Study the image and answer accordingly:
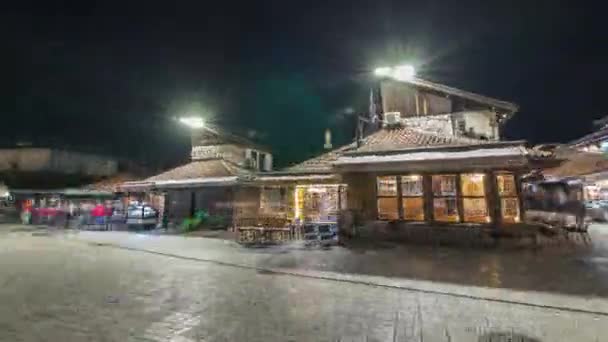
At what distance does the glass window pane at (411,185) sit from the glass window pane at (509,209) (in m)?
2.97

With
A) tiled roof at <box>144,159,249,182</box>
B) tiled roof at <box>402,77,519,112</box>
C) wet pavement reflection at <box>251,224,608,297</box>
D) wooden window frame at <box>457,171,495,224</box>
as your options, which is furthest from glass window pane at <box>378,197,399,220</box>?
tiled roof at <box>144,159,249,182</box>

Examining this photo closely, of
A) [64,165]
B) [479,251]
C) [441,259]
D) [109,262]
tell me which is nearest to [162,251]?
[109,262]

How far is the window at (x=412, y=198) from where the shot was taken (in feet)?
45.4

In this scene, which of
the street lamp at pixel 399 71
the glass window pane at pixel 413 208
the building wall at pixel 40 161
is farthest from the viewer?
the building wall at pixel 40 161

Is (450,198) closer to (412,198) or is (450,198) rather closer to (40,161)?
(412,198)

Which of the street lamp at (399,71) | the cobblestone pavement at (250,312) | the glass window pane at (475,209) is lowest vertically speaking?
the cobblestone pavement at (250,312)

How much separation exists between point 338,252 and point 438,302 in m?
6.06

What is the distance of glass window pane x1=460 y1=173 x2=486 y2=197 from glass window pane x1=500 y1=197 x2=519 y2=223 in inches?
31.2

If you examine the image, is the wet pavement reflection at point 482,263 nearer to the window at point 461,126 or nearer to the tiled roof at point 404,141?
the tiled roof at point 404,141

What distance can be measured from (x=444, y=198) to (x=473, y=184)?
3.88 feet

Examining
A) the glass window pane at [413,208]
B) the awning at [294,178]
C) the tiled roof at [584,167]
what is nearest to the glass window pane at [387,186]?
the glass window pane at [413,208]

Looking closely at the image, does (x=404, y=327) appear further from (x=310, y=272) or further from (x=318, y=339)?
(x=310, y=272)

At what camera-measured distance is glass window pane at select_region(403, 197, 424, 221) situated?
1381cm

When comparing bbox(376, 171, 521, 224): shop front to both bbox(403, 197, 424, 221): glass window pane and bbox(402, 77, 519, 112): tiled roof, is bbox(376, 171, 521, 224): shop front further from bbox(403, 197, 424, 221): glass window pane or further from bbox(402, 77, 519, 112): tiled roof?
bbox(402, 77, 519, 112): tiled roof
